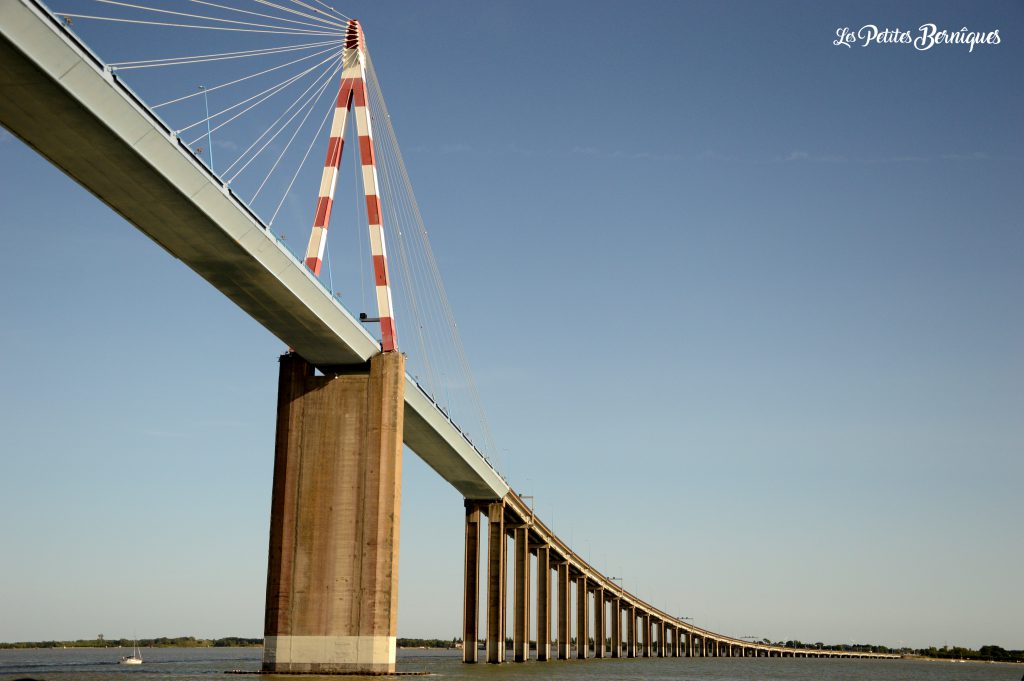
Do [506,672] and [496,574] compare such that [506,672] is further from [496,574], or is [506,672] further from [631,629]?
[631,629]

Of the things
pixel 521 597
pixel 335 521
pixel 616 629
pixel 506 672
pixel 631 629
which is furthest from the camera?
pixel 631 629

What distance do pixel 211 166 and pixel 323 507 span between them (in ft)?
57.9

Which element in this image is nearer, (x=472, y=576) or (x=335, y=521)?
(x=335, y=521)

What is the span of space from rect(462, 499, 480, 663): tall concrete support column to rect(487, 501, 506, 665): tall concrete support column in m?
1.00

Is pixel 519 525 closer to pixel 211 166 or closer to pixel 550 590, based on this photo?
pixel 550 590

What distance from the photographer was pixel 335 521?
45.5m

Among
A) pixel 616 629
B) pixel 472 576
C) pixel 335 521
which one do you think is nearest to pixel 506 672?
pixel 472 576

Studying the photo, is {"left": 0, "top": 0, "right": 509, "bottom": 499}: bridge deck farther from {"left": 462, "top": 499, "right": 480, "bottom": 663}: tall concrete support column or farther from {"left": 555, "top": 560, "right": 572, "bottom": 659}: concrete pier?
{"left": 555, "top": 560, "right": 572, "bottom": 659}: concrete pier

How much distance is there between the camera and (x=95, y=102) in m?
28.2

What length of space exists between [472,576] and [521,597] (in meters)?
10.7

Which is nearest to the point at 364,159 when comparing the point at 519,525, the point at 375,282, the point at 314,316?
the point at 375,282

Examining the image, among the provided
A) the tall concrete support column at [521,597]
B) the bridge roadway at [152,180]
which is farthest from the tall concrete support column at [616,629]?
the bridge roadway at [152,180]

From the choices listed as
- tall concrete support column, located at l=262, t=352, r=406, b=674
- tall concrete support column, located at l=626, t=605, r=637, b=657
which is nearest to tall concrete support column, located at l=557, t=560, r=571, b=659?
tall concrete support column, located at l=626, t=605, r=637, b=657

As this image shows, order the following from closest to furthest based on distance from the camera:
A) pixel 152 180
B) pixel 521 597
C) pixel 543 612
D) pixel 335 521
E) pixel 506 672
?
1. pixel 152 180
2. pixel 335 521
3. pixel 506 672
4. pixel 521 597
5. pixel 543 612
